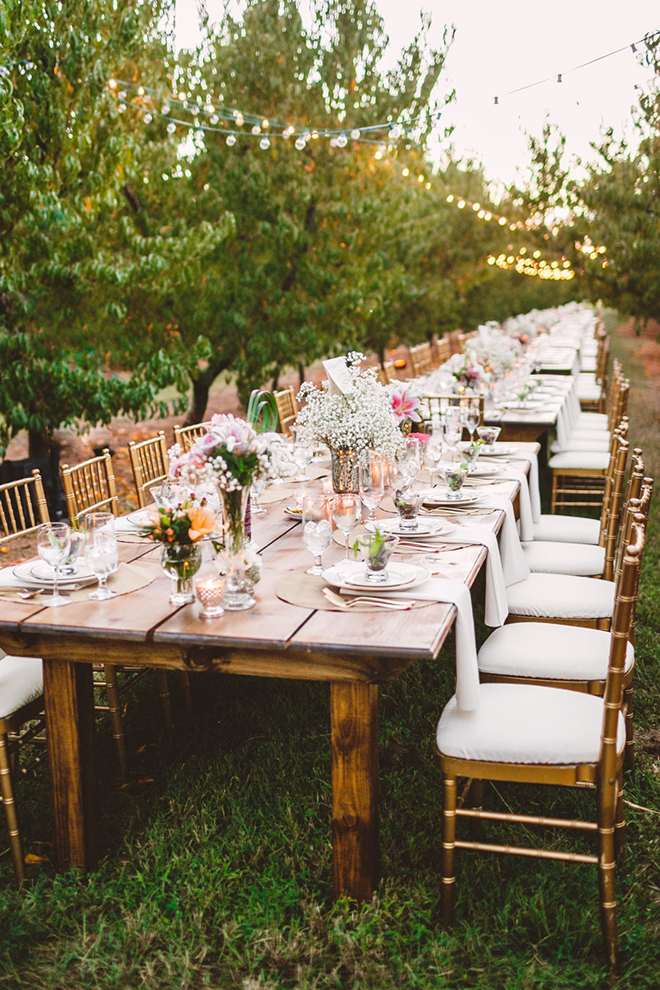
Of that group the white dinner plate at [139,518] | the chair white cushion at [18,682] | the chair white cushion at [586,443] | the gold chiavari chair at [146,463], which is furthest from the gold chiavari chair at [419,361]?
the chair white cushion at [18,682]

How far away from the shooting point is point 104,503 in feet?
10.2

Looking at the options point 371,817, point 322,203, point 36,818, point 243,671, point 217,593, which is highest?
point 322,203

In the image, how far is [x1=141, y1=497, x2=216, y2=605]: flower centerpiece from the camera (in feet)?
7.29

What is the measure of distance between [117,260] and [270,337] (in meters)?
2.95

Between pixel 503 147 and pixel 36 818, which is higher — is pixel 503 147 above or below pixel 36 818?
above

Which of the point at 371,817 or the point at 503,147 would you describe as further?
the point at 503,147

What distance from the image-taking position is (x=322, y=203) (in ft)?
30.0

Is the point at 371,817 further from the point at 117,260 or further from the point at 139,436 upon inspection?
the point at 139,436

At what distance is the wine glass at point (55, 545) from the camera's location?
2.39 metres

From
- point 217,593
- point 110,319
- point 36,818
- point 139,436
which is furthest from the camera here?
point 139,436

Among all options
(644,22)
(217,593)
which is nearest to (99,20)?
(644,22)

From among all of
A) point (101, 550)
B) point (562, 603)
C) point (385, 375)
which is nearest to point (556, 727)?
point (562, 603)

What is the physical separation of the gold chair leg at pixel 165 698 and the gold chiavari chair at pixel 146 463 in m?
0.76

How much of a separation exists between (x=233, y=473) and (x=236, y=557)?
24 cm
